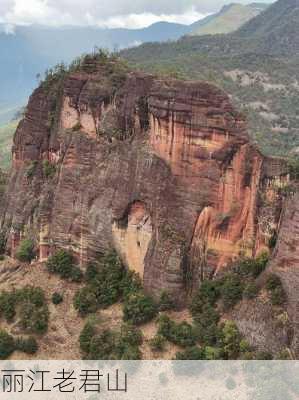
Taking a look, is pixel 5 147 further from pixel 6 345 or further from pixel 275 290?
pixel 275 290

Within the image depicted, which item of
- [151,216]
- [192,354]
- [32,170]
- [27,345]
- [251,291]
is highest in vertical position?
[32,170]

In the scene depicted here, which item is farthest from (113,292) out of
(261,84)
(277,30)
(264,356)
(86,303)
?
(277,30)

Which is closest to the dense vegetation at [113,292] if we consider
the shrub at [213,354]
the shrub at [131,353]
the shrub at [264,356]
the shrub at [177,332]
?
the shrub at [177,332]

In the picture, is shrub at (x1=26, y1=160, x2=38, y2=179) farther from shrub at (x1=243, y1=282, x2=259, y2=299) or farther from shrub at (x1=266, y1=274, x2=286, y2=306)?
shrub at (x1=266, y1=274, x2=286, y2=306)

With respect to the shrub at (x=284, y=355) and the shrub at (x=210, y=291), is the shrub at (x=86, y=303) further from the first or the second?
the shrub at (x=284, y=355)

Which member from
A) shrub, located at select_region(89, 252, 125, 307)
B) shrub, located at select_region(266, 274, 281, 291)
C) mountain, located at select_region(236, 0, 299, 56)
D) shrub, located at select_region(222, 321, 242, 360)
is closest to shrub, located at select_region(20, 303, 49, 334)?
shrub, located at select_region(89, 252, 125, 307)

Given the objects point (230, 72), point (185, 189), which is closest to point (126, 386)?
point (185, 189)
